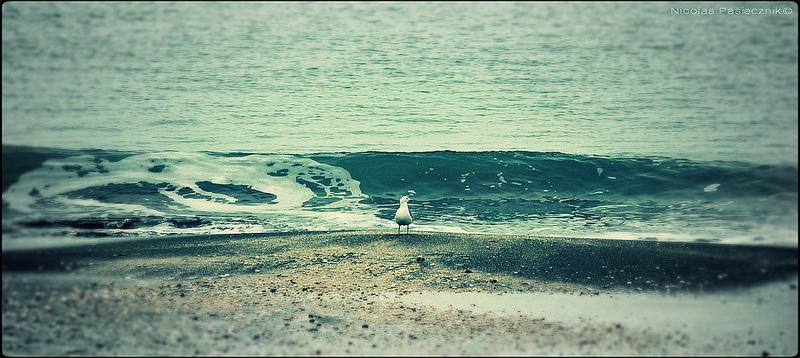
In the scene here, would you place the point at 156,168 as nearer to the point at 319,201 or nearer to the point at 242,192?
the point at 242,192

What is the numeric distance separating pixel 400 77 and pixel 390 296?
11.1 meters

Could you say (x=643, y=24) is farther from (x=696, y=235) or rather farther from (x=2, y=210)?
(x=2, y=210)

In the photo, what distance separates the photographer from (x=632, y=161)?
12.5m

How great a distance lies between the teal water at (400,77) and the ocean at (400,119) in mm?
65

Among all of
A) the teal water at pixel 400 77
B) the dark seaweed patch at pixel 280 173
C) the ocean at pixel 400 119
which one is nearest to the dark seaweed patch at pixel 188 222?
the ocean at pixel 400 119

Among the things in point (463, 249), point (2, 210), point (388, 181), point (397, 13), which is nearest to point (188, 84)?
point (397, 13)

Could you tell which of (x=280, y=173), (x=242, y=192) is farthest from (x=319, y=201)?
(x=280, y=173)

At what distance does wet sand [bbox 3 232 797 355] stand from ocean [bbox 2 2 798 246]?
98 centimetres

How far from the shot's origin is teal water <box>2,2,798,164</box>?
1330cm

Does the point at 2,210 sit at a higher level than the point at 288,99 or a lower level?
lower

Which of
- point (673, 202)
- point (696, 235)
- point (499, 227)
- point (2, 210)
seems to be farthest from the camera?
point (673, 202)

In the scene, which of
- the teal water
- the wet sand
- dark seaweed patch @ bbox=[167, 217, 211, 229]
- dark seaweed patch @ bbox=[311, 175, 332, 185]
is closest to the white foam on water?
dark seaweed patch @ bbox=[311, 175, 332, 185]

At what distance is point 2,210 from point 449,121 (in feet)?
32.0

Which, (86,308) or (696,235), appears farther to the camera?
(696,235)
